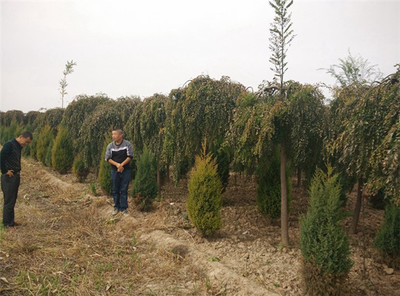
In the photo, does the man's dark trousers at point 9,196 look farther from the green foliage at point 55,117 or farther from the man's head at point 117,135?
the green foliage at point 55,117

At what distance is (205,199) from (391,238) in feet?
9.15

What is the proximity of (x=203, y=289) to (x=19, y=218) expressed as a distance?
4476mm

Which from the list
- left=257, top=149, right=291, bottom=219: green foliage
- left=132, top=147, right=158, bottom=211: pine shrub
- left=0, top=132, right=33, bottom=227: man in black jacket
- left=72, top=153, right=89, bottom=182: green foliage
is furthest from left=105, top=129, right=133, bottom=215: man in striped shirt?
left=72, top=153, right=89, bottom=182: green foliage

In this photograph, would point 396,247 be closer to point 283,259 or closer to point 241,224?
point 283,259

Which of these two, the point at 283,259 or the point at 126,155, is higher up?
the point at 126,155

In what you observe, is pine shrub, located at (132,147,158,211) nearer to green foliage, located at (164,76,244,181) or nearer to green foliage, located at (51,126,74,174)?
green foliage, located at (164,76,244,181)

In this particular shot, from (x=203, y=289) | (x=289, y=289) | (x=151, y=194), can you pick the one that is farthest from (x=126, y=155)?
(x=289, y=289)

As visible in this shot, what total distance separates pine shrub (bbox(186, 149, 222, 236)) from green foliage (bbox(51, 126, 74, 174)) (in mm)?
8865

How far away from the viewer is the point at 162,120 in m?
8.14

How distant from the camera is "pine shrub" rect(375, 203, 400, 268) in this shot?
421cm

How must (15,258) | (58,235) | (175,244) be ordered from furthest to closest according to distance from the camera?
(58,235)
(175,244)
(15,258)

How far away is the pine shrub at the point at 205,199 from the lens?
5.06 meters

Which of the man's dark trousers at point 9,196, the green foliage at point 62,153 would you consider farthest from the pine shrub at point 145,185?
the green foliage at point 62,153

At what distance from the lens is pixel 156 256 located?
14.9 ft
